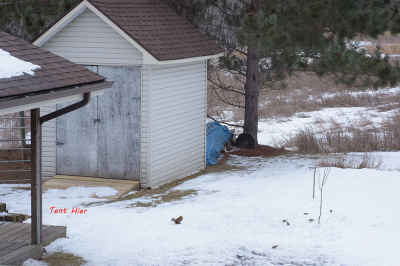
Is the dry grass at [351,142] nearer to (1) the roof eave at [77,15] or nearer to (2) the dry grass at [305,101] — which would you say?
(2) the dry grass at [305,101]

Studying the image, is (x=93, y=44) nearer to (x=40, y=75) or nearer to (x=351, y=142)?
(x=40, y=75)

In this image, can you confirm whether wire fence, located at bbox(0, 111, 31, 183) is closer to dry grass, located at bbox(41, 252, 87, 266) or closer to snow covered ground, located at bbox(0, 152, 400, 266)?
snow covered ground, located at bbox(0, 152, 400, 266)

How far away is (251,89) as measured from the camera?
1352cm

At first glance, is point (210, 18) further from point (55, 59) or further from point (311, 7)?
point (55, 59)

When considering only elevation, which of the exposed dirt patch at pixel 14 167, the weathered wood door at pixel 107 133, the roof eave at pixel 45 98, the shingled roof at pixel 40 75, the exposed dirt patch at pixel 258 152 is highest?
the shingled roof at pixel 40 75

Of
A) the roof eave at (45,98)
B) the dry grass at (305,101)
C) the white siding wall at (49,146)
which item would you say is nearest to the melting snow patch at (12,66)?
the roof eave at (45,98)

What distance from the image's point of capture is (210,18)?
1333 cm

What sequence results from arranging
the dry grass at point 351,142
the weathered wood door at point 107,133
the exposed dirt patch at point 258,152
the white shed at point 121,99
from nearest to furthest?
the white shed at point 121,99 < the weathered wood door at point 107,133 < the exposed dirt patch at point 258,152 < the dry grass at point 351,142

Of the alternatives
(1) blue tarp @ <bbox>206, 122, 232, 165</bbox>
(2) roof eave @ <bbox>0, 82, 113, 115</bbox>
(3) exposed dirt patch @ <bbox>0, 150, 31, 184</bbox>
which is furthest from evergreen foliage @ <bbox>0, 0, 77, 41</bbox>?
(2) roof eave @ <bbox>0, 82, 113, 115</bbox>

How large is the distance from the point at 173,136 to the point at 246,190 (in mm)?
2111

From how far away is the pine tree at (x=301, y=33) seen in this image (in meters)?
10.3

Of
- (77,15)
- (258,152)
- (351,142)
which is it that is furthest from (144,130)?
(351,142)

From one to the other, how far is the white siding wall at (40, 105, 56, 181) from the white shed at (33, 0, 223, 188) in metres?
0.02

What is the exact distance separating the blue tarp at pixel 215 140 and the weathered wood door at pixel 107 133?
3.01m
